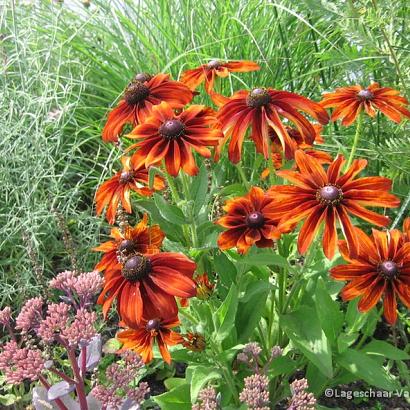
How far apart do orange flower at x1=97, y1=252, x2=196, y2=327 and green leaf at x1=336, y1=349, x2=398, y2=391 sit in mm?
433

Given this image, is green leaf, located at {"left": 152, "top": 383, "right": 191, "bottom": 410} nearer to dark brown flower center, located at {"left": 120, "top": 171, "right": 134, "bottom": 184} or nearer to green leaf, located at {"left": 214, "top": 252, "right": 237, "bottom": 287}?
green leaf, located at {"left": 214, "top": 252, "right": 237, "bottom": 287}

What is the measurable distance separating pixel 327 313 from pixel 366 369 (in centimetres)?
13

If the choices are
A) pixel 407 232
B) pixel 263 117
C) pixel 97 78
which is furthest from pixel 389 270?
pixel 97 78

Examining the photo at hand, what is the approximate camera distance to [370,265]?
1.12 meters

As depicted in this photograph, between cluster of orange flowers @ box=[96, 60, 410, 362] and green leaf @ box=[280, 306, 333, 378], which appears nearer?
cluster of orange flowers @ box=[96, 60, 410, 362]

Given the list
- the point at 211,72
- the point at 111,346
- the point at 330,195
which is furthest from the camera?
the point at 111,346

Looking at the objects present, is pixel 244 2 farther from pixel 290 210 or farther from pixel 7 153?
pixel 290 210

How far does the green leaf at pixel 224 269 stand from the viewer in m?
1.35

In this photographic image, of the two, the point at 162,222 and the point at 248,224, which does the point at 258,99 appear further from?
the point at 162,222

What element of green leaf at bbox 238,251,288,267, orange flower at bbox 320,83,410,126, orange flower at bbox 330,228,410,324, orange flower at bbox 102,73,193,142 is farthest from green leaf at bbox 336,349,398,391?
orange flower at bbox 102,73,193,142

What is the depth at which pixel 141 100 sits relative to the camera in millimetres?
1302

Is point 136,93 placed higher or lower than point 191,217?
higher

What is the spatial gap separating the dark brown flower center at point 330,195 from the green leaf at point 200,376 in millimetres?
452

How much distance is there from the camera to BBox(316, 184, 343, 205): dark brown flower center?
3.26ft
